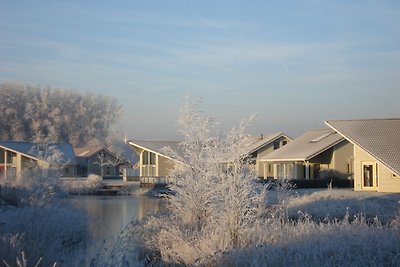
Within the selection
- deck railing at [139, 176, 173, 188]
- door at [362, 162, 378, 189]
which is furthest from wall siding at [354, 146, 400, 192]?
deck railing at [139, 176, 173, 188]

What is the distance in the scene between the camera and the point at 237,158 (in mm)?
16641

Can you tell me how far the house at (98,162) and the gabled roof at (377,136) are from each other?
3980 cm

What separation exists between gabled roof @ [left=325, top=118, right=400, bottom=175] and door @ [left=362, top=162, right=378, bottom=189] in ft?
4.77

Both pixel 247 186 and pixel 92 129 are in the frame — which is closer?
Result: pixel 247 186

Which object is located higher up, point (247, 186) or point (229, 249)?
point (247, 186)

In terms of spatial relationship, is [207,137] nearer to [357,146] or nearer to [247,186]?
[247,186]

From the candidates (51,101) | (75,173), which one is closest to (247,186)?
(75,173)

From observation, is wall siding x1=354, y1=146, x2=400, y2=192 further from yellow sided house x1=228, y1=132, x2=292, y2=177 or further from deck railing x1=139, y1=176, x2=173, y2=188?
deck railing x1=139, y1=176, x2=173, y2=188

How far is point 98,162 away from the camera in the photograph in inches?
3022

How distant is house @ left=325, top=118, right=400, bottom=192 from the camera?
38.3 metres

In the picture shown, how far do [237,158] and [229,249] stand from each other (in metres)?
4.58

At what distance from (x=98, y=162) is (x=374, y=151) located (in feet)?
147

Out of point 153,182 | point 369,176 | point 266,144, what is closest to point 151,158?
point 153,182

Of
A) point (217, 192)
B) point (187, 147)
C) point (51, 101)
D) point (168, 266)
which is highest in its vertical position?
point (51, 101)
